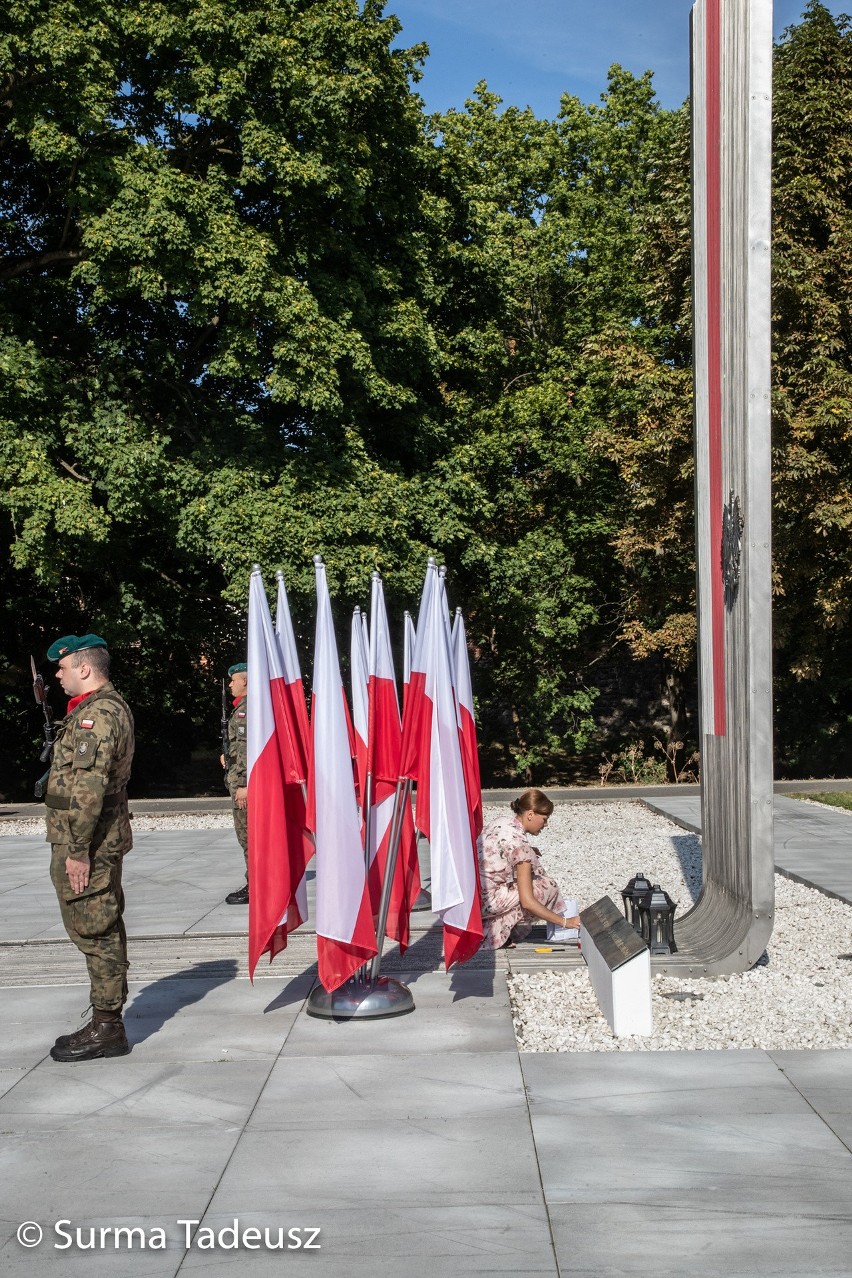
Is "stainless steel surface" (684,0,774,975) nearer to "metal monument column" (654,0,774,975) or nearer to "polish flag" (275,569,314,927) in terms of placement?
"metal monument column" (654,0,774,975)

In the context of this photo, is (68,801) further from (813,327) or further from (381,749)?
(813,327)

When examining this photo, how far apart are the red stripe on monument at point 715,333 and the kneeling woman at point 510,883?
142cm

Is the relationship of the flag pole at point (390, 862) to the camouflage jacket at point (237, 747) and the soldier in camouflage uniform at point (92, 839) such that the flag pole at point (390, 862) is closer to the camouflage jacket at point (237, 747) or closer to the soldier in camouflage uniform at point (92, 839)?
the soldier in camouflage uniform at point (92, 839)

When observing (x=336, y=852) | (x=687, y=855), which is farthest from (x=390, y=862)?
(x=687, y=855)

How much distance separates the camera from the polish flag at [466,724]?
8.04 meters

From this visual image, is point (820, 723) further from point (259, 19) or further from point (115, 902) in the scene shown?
point (115, 902)

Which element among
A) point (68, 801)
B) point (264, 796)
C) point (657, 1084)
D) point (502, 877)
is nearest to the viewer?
point (657, 1084)

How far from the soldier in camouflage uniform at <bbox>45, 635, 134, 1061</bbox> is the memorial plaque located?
2.41 metres

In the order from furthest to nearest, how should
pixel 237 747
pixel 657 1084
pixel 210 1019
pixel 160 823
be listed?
pixel 160 823, pixel 237 747, pixel 210 1019, pixel 657 1084

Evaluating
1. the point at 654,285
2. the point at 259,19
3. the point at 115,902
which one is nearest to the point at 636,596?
the point at 654,285

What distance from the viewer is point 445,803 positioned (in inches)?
271

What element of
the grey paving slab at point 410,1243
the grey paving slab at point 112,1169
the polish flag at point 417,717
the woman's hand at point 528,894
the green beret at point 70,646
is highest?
the green beret at point 70,646

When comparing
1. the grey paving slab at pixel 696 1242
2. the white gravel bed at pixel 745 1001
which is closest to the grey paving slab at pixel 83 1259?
the grey paving slab at pixel 696 1242

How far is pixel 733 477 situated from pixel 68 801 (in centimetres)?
423
